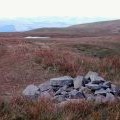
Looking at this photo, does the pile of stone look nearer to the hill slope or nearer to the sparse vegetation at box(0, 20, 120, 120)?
the sparse vegetation at box(0, 20, 120, 120)

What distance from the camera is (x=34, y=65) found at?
16797 mm

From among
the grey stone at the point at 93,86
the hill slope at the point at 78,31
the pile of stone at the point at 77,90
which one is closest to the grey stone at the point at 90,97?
the pile of stone at the point at 77,90

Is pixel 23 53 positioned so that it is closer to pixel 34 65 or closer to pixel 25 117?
pixel 34 65

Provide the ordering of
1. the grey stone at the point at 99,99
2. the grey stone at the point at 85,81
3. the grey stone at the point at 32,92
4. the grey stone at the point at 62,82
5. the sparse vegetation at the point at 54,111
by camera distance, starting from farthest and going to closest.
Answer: the grey stone at the point at 62,82 → the grey stone at the point at 85,81 → the grey stone at the point at 32,92 → the grey stone at the point at 99,99 → the sparse vegetation at the point at 54,111

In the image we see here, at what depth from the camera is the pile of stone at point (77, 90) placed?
1110 cm

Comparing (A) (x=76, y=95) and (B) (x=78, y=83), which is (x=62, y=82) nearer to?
(B) (x=78, y=83)

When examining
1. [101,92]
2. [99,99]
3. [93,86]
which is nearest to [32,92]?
[93,86]

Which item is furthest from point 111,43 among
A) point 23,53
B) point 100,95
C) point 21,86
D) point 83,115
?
point 83,115

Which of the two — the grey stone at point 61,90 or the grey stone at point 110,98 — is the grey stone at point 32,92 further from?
the grey stone at point 110,98

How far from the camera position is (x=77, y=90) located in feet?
39.5

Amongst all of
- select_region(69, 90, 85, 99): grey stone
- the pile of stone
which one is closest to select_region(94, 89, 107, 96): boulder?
the pile of stone

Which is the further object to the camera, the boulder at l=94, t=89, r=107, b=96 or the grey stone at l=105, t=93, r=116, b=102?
the boulder at l=94, t=89, r=107, b=96

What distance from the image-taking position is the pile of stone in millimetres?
11101

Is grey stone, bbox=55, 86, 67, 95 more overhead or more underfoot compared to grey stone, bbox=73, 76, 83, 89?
more underfoot
